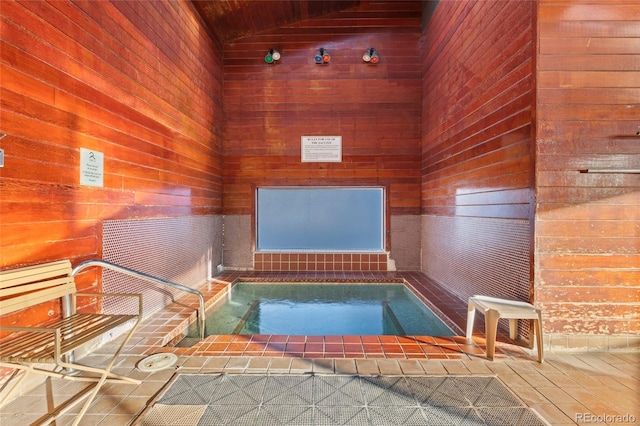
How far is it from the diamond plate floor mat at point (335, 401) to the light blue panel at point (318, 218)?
147 inches

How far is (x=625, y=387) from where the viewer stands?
1925 mm

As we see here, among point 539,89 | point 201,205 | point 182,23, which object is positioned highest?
point 182,23

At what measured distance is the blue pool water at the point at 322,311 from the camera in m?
3.36

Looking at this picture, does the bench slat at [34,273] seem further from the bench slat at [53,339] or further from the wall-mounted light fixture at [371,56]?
the wall-mounted light fixture at [371,56]

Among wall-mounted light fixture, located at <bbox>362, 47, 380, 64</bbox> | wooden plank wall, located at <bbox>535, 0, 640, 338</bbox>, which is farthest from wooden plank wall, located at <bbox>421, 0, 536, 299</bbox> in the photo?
wall-mounted light fixture, located at <bbox>362, 47, 380, 64</bbox>

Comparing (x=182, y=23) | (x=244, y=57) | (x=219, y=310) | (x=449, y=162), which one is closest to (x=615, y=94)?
(x=449, y=162)

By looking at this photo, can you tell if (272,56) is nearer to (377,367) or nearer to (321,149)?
(321,149)

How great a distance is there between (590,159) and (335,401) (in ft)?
8.53

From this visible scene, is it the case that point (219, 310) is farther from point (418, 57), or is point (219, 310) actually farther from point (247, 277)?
point (418, 57)

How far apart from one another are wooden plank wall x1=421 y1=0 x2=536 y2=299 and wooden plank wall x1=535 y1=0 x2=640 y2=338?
128 millimetres

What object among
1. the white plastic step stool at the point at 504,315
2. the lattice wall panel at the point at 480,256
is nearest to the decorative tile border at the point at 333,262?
the lattice wall panel at the point at 480,256

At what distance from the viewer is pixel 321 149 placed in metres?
5.52

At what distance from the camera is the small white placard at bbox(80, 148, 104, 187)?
2.39m

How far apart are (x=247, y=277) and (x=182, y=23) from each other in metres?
3.85
